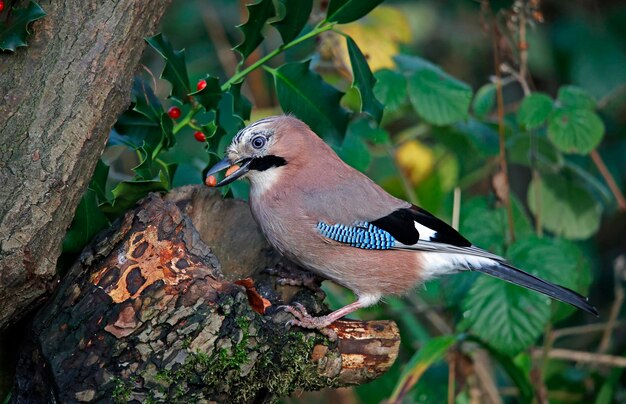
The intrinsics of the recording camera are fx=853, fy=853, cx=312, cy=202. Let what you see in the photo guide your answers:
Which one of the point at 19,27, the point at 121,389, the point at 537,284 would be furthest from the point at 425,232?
the point at 19,27

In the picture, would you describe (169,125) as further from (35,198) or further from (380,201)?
(380,201)

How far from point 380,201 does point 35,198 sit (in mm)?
1478

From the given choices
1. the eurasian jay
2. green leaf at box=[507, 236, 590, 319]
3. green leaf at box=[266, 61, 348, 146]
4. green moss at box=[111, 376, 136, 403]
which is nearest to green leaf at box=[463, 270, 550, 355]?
green leaf at box=[507, 236, 590, 319]

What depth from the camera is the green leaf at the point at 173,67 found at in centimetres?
318

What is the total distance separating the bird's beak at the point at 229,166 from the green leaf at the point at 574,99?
1848 mm

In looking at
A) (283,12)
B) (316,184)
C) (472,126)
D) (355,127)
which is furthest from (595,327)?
(283,12)

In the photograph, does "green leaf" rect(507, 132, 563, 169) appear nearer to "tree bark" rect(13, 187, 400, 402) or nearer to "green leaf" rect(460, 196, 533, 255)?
"green leaf" rect(460, 196, 533, 255)

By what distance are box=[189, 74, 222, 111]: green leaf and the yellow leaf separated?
233 cm

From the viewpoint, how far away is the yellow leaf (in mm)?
5500

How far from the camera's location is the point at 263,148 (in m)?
3.53

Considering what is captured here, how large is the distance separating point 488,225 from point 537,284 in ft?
2.92

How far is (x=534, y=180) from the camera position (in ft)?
15.6

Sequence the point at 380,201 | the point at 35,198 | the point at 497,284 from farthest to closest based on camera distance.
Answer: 1. the point at 497,284
2. the point at 380,201
3. the point at 35,198

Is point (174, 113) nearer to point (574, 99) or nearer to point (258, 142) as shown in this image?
point (258, 142)
